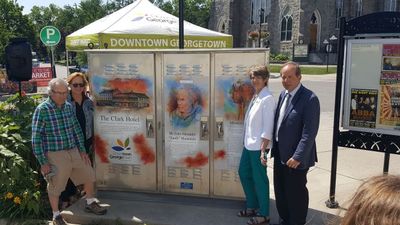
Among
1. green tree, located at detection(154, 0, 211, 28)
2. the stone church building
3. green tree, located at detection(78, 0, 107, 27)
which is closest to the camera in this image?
the stone church building

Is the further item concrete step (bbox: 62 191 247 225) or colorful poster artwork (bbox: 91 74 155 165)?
colorful poster artwork (bbox: 91 74 155 165)

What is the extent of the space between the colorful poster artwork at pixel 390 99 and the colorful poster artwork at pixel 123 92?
273cm

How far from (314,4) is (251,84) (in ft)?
139

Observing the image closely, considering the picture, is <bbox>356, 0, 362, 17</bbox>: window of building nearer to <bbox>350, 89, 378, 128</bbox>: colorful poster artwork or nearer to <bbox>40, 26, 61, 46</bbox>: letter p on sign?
<bbox>40, 26, 61, 46</bbox>: letter p on sign

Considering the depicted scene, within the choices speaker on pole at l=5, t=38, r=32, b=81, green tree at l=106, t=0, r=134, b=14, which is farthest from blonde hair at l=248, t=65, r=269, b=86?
green tree at l=106, t=0, r=134, b=14

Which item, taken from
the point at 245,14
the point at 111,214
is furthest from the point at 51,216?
the point at 245,14

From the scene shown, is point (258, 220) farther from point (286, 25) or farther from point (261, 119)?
point (286, 25)

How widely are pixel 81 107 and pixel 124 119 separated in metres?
0.55

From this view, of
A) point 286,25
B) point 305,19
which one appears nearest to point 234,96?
point 305,19

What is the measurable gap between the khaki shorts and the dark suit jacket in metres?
2.30

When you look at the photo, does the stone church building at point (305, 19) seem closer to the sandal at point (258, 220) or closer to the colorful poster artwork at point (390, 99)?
the colorful poster artwork at point (390, 99)

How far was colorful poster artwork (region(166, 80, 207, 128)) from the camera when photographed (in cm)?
498

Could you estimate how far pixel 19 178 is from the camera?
4961mm

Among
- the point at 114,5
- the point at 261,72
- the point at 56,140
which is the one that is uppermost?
the point at 114,5
